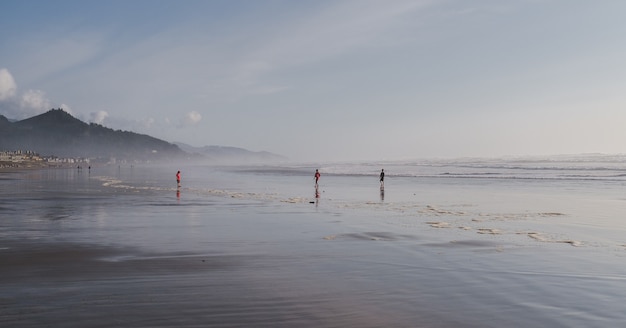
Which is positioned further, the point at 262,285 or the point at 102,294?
the point at 262,285

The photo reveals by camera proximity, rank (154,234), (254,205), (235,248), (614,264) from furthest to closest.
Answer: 1. (254,205)
2. (154,234)
3. (235,248)
4. (614,264)

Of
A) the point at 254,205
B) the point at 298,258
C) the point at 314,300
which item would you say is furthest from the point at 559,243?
the point at 254,205

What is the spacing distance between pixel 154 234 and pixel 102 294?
→ 275 inches

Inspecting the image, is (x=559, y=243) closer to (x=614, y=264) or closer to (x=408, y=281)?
(x=614, y=264)

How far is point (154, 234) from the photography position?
1457 centimetres

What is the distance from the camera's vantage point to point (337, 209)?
22.8 metres

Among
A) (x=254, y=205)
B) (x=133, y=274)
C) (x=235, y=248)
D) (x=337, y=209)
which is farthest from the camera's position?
(x=254, y=205)

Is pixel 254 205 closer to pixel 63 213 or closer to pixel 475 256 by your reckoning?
pixel 63 213

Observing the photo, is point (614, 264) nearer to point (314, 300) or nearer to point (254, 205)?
point (314, 300)

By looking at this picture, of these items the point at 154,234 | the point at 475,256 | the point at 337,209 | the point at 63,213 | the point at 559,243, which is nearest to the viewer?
the point at 475,256

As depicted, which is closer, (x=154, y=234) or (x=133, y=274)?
(x=133, y=274)

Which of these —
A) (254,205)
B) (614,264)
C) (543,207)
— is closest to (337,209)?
(254,205)

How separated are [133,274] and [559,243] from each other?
11.3 m

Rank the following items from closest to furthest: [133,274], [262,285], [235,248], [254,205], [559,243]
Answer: [262,285]
[133,274]
[235,248]
[559,243]
[254,205]
